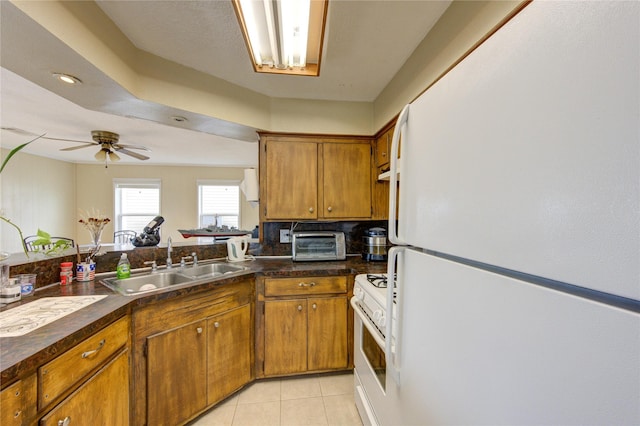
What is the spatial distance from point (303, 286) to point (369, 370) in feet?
2.63

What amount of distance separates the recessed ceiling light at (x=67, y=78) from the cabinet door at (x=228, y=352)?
165cm

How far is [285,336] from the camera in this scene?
207 cm

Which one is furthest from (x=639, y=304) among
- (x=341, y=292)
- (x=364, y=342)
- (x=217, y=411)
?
(x=217, y=411)

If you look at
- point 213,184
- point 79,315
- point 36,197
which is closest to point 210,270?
point 79,315

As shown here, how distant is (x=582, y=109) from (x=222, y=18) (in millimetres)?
1735

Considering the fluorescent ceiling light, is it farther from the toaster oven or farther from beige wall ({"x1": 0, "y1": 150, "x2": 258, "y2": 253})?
beige wall ({"x1": 0, "y1": 150, "x2": 258, "y2": 253})

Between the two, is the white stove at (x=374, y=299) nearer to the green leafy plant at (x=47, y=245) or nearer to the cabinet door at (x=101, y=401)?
the cabinet door at (x=101, y=401)

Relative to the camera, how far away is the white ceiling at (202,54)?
53.2 inches

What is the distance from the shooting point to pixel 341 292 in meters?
2.12

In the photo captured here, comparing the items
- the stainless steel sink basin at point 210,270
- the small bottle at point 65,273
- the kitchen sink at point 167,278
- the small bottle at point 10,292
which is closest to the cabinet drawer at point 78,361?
the kitchen sink at point 167,278

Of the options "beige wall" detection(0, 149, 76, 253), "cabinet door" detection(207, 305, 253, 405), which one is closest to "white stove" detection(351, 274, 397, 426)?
"cabinet door" detection(207, 305, 253, 405)

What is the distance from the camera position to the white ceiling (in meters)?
1.35

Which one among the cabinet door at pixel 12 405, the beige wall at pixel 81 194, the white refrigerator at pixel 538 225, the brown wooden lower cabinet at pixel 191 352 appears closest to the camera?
the white refrigerator at pixel 538 225

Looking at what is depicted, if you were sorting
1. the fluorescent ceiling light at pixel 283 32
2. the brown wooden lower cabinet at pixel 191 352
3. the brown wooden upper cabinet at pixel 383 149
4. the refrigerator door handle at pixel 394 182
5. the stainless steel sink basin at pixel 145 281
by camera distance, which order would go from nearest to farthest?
1. the refrigerator door handle at pixel 394 182
2. the fluorescent ceiling light at pixel 283 32
3. the brown wooden lower cabinet at pixel 191 352
4. the stainless steel sink basin at pixel 145 281
5. the brown wooden upper cabinet at pixel 383 149
